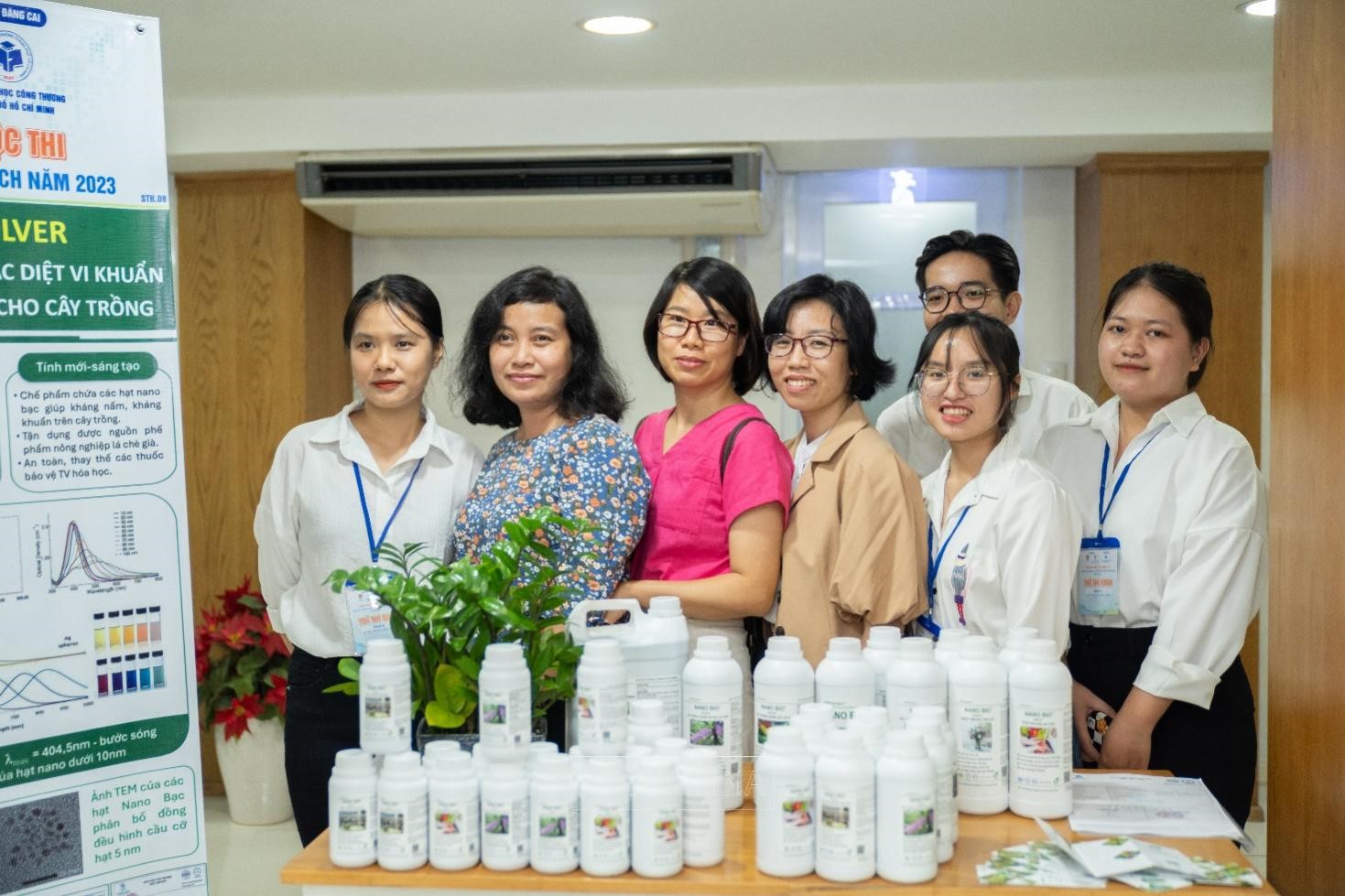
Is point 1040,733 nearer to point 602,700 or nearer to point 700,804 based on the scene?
→ point 700,804

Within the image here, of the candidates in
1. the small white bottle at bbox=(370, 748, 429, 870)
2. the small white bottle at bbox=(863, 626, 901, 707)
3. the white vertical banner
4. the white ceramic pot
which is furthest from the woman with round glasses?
the white ceramic pot

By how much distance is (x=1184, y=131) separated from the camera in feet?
13.9

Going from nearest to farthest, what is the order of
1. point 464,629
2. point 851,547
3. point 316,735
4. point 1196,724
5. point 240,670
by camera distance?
point 464,629
point 851,547
point 1196,724
point 316,735
point 240,670

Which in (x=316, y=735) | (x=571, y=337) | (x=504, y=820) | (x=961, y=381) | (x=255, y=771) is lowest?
(x=255, y=771)

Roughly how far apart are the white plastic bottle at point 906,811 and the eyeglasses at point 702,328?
3.47 ft

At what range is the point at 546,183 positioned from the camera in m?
4.42

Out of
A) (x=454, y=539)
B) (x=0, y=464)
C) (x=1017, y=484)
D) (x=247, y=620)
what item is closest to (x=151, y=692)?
(x=0, y=464)

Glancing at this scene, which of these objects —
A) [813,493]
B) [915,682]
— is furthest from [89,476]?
[915,682]

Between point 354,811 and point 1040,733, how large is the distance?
1.00 m

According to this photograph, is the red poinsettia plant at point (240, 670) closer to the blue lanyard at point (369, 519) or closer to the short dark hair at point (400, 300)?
the blue lanyard at point (369, 519)

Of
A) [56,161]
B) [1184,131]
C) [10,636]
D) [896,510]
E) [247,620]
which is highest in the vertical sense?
[1184,131]

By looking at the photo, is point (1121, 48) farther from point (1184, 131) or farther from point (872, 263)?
point (872, 263)

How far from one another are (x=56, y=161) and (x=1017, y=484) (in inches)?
71.1

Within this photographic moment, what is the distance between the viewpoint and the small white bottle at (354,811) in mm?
1778
